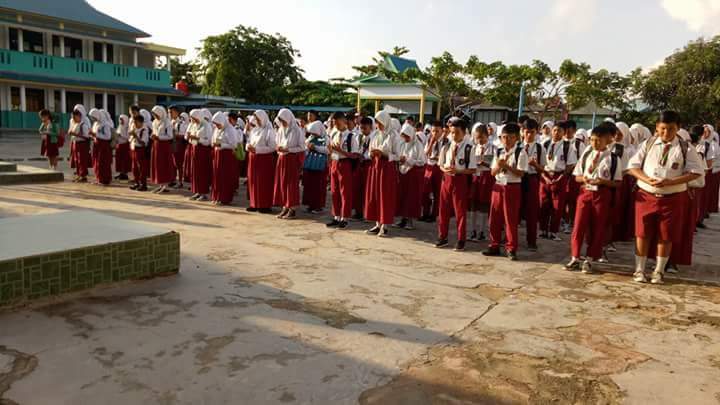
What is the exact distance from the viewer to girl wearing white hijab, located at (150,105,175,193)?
10.4 meters

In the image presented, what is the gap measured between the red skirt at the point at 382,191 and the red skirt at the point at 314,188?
1.78 m

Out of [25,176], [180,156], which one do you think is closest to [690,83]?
[180,156]

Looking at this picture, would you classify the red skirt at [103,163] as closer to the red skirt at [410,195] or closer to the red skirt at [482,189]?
the red skirt at [410,195]

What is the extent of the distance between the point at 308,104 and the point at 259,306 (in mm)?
30815

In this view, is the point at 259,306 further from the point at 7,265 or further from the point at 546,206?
the point at 546,206

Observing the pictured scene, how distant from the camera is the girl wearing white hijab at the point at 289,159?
8.18 metres

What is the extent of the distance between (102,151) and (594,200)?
941cm

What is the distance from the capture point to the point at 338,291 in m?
4.69

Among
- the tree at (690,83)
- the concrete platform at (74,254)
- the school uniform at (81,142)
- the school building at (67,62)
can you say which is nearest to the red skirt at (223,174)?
the school uniform at (81,142)

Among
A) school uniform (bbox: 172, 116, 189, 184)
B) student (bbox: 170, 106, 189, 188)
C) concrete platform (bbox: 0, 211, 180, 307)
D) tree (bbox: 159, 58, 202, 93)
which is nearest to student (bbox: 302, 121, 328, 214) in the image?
student (bbox: 170, 106, 189, 188)

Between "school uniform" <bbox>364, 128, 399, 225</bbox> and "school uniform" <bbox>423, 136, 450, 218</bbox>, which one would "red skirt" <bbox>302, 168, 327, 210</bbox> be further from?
"school uniform" <bbox>364, 128, 399, 225</bbox>

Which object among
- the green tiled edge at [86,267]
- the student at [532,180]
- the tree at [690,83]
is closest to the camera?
the green tiled edge at [86,267]

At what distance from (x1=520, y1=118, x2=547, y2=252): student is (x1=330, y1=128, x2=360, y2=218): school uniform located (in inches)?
93.1

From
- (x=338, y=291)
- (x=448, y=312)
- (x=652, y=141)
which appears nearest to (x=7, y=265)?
(x=338, y=291)
